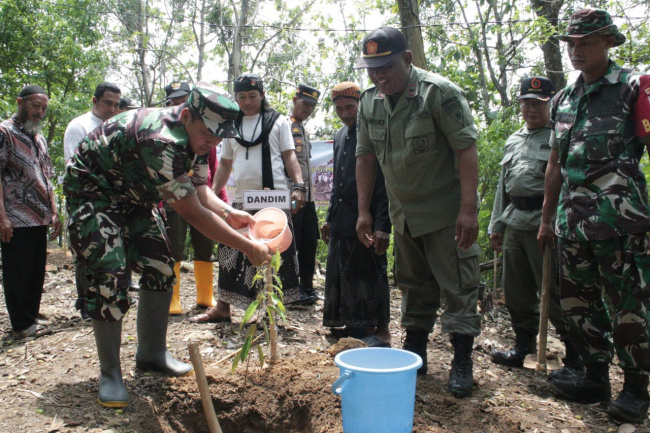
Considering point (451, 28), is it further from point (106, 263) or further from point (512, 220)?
point (106, 263)

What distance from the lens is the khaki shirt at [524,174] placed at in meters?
3.78

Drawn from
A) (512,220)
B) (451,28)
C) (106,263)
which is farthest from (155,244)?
(451,28)

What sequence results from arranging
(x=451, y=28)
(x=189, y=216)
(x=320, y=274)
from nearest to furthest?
1. (x=189, y=216)
2. (x=320, y=274)
3. (x=451, y=28)

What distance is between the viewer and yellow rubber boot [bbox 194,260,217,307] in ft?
15.9

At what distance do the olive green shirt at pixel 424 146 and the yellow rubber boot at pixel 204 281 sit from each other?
85.0 inches

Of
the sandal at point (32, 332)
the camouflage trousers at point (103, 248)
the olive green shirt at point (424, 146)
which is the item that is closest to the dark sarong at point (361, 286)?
the olive green shirt at point (424, 146)

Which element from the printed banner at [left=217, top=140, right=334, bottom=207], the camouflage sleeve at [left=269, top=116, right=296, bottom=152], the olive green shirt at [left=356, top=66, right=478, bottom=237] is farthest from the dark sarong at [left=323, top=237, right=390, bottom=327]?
the printed banner at [left=217, top=140, right=334, bottom=207]

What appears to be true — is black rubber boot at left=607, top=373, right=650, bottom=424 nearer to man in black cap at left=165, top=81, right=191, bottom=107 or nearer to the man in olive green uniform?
the man in olive green uniform

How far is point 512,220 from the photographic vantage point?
3.88 m

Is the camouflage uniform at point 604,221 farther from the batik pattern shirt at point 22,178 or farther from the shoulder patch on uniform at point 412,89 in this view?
the batik pattern shirt at point 22,178

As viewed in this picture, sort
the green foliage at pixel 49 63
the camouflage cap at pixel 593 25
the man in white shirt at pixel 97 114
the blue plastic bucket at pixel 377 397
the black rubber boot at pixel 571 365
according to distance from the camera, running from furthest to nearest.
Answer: the green foliage at pixel 49 63
the man in white shirt at pixel 97 114
the black rubber boot at pixel 571 365
the camouflage cap at pixel 593 25
the blue plastic bucket at pixel 377 397

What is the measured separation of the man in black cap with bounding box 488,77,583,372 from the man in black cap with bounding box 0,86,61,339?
145 inches

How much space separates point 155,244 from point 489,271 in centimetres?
476

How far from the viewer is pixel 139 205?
3.13m
